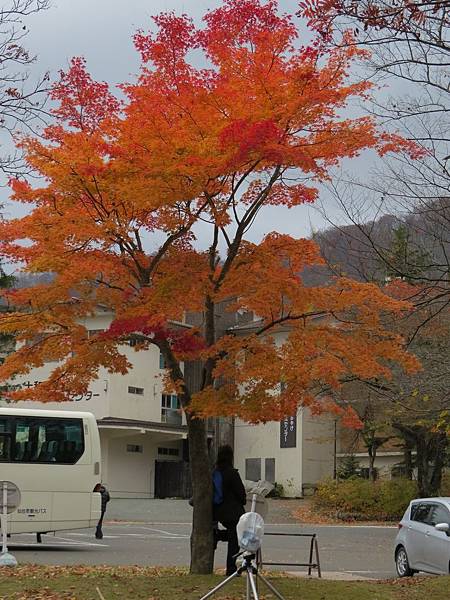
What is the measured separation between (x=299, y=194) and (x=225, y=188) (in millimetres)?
1509

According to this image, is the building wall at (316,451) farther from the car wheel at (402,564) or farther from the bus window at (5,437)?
the car wheel at (402,564)

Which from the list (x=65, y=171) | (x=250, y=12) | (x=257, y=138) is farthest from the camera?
(x=250, y=12)

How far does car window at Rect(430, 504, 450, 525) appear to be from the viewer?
15211mm

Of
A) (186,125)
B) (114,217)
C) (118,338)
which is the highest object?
(186,125)

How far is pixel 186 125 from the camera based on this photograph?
1198 centimetres

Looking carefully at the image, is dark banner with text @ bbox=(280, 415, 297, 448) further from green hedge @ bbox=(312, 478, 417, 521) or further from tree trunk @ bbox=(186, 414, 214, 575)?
tree trunk @ bbox=(186, 414, 214, 575)

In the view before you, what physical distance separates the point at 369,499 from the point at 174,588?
2592cm

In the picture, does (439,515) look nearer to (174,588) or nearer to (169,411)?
(174,588)

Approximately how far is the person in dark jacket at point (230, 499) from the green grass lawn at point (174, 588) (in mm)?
605

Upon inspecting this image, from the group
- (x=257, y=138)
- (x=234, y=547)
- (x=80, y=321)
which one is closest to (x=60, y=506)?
(x=80, y=321)

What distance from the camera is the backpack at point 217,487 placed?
41.1 feet

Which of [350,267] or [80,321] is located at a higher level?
[350,267]

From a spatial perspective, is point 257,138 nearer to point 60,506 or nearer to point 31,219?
point 31,219


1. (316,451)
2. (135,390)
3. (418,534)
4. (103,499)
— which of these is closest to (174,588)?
(418,534)
